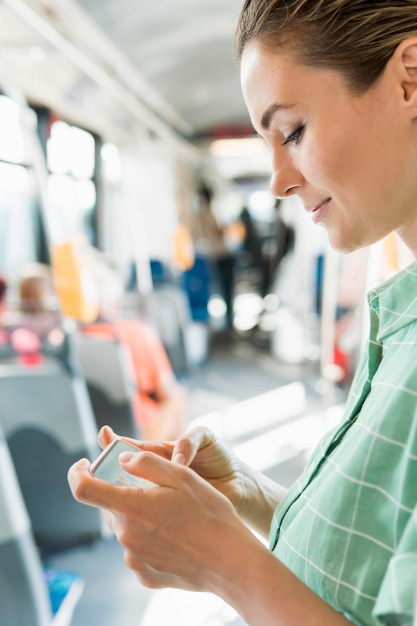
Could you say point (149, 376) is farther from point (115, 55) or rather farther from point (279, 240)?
point (279, 240)

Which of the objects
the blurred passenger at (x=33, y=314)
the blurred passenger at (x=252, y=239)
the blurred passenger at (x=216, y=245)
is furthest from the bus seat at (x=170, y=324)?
the blurred passenger at (x=252, y=239)

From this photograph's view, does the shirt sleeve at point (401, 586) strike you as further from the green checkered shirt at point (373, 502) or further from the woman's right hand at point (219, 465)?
the woman's right hand at point (219, 465)

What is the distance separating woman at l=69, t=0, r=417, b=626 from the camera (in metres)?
0.65

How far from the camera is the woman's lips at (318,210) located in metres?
0.80

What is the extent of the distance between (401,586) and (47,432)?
2.17 metres

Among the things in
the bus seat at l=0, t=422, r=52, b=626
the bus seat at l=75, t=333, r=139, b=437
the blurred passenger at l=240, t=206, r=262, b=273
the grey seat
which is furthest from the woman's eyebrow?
the blurred passenger at l=240, t=206, r=262, b=273

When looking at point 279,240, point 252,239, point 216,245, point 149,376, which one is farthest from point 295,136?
point 252,239

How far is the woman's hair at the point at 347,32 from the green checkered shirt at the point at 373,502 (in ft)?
0.84

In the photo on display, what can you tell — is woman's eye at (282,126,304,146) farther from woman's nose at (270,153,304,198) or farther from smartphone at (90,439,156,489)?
smartphone at (90,439,156,489)

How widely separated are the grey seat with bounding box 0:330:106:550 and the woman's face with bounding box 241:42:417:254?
6.14 ft

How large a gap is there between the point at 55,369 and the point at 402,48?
6.84 ft

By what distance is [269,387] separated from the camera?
18.7 feet

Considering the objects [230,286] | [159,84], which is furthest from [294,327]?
[159,84]

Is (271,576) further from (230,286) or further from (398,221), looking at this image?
(230,286)
